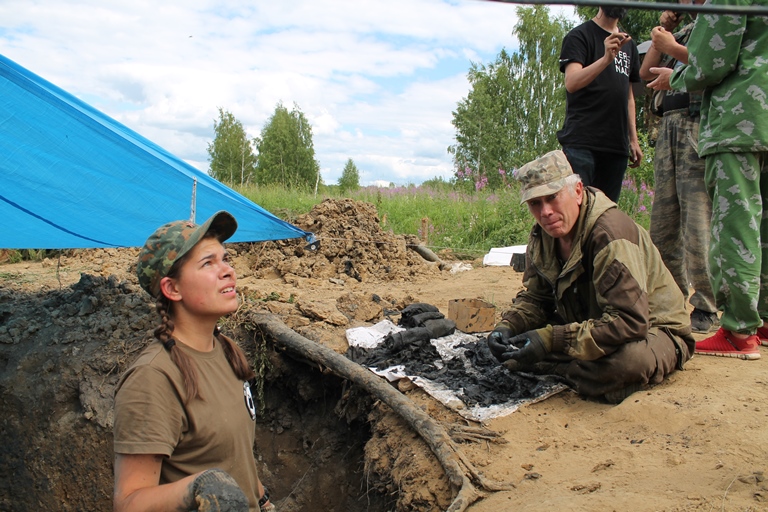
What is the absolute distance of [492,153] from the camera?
2558cm

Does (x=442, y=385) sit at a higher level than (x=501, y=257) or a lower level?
lower

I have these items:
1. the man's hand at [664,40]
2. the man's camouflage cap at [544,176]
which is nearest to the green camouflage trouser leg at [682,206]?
the man's hand at [664,40]

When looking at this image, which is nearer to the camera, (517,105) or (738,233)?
(738,233)

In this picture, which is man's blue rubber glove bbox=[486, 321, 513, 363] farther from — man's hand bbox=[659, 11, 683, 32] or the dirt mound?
the dirt mound

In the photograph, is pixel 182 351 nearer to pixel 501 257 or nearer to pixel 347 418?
pixel 347 418

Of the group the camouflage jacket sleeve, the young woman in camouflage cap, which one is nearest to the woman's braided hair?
the young woman in camouflage cap

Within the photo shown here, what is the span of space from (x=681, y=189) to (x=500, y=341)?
1.52m

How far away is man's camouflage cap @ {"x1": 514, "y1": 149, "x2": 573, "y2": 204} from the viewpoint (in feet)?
9.45

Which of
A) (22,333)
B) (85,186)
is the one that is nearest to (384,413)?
(85,186)

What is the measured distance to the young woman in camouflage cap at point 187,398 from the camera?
152 cm

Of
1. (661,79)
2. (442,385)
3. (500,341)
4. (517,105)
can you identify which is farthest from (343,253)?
(517,105)

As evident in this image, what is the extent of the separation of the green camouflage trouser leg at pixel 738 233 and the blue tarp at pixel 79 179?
317cm

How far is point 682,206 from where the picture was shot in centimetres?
364

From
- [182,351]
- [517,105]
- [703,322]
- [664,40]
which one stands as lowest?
[703,322]
